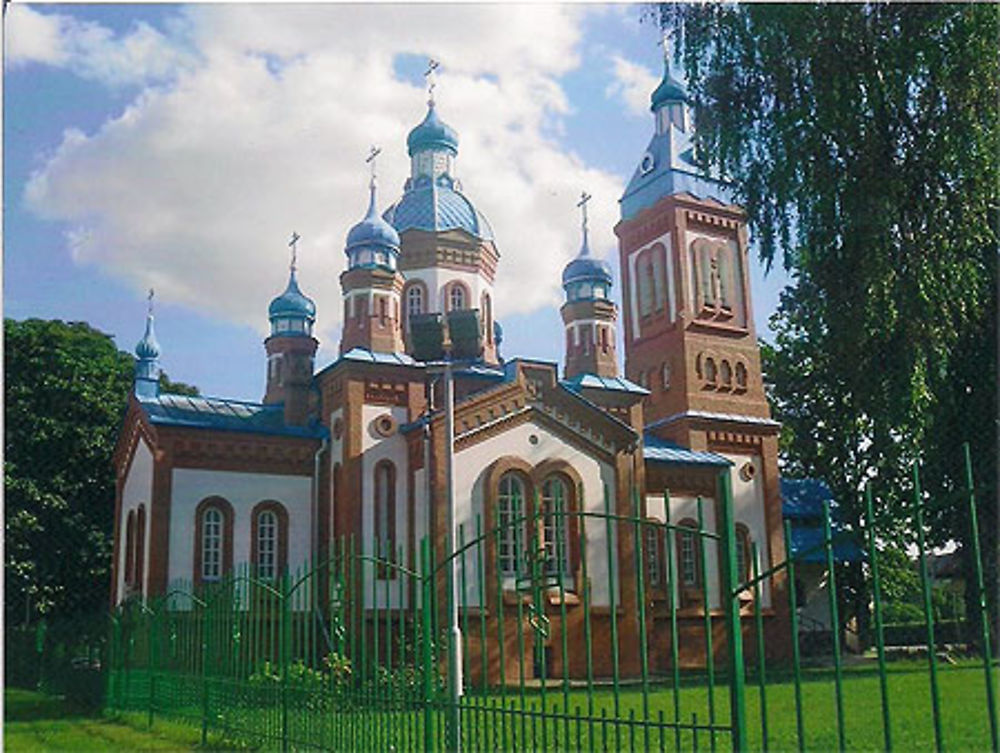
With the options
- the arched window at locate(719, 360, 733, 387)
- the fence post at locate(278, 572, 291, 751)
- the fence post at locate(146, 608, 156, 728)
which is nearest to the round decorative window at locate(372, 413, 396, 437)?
the fence post at locate(146, 608, 156, 728)

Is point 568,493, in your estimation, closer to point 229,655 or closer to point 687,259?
point 687,259

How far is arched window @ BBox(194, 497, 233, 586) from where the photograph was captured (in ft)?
66.6

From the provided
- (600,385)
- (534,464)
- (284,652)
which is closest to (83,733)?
(284,652)

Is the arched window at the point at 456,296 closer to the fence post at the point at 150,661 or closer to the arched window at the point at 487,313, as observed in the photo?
the arched window at the point at 487,313

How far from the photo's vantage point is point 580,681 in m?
17.7

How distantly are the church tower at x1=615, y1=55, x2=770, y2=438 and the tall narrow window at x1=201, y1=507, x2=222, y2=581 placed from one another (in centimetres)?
1076

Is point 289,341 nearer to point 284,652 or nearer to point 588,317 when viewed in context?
point 588,317

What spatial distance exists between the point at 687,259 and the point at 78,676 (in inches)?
666

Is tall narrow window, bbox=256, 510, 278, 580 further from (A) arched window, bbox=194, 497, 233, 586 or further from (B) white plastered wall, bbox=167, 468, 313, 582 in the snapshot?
(A) arched window, bbox=194, 497, 233, 586

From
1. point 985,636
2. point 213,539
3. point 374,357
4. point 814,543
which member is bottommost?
point 985,636

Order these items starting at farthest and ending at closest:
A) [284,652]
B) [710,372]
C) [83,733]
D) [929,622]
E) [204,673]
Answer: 1. [710,372]
2. [83,733]
3. [204,673]
4. [284,652]
5. [929,622]

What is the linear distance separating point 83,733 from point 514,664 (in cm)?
798

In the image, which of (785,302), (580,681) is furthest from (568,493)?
(785,302)

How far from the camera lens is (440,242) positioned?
26.6m
